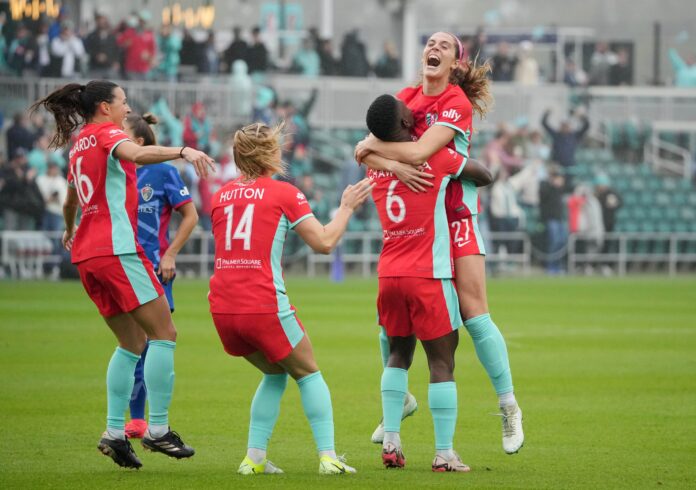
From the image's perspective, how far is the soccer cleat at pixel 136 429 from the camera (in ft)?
31.5

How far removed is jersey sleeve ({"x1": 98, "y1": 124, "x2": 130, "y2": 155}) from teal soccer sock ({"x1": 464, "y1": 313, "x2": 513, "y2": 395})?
7.89ft

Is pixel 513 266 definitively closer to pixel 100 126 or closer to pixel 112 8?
pixel 112 8

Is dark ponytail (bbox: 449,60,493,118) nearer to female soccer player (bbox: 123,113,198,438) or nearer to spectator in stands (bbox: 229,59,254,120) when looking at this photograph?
female soccer player (bbox: 123,113,198,438)

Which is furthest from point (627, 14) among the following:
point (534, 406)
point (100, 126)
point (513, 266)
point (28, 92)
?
point (100, 126)

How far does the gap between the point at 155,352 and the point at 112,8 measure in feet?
115

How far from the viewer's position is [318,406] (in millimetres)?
7754

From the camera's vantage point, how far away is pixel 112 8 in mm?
41688

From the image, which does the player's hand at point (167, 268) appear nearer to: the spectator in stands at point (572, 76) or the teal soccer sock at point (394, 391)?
the teal soccer sock at point (394, 391)

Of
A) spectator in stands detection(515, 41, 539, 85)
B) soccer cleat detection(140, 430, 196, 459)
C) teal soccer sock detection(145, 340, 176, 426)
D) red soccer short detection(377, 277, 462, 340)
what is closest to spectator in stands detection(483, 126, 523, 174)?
spectator in stands detection(515, 41, 539, 85)

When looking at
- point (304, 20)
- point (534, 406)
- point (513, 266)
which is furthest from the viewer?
point (304, 20)

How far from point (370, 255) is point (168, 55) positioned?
6969 millimetres

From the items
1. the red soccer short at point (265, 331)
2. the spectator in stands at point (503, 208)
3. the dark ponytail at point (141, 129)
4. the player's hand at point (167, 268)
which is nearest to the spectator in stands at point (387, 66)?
the spectator in stands at point (503, 208)

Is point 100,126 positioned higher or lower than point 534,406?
higher

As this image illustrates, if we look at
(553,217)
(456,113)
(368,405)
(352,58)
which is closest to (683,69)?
(553,217)
